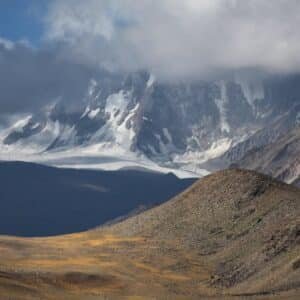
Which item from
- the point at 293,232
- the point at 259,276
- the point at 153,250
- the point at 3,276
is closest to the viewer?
the point at 3,276

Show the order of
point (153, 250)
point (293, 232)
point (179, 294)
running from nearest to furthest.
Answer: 1. point (179, 294)
2. point (293, 232)
3. point (153, 250)

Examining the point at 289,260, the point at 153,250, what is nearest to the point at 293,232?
the point at 289,260

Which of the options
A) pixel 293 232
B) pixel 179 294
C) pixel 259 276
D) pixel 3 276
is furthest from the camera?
pixel 293 232

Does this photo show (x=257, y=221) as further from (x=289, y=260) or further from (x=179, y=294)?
(x=179, y=294)

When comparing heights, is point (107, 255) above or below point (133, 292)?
above

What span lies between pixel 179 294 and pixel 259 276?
1717cm

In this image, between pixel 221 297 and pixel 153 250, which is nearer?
pixel 221 297

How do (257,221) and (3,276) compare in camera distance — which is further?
(257,221)

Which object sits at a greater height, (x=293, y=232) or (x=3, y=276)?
(x=293, y=232)

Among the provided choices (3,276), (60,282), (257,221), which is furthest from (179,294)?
(257,221)

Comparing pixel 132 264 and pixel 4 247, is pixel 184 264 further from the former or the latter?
pixel 4 247

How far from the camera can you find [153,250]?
7682 inches

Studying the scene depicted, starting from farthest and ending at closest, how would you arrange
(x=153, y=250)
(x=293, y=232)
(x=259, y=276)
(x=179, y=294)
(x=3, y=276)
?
(x=153, y=250)
(x=293, y=232)
(x=259, y=276)
(x=179, y=294)
(x=3, y=276)

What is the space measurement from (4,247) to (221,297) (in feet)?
212
